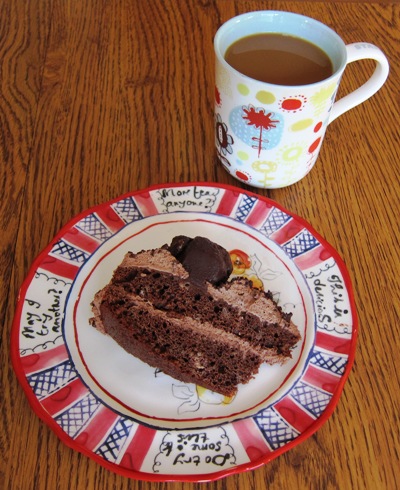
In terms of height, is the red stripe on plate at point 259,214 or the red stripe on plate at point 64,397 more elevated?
the red stripe on plate at point 259,214

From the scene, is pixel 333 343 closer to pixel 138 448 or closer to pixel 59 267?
pixel 138 448

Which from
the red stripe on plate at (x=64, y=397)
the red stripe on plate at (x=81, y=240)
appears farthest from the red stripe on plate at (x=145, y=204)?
the red stripe on plate at (x=64, y=397)

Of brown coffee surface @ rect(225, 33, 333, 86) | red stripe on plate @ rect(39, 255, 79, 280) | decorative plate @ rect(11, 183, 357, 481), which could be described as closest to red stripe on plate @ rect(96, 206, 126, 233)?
decorative plate @ rect(11, 183, 357, 481)

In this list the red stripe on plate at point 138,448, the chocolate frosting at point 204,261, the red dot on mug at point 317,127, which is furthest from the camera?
the red dot on mug at point 317,127

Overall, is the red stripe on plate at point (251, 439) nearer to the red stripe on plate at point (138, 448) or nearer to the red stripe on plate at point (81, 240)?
the red stripe on plate at point (138, 448)

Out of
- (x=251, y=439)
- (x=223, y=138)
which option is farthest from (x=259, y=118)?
(x=251, y=439)

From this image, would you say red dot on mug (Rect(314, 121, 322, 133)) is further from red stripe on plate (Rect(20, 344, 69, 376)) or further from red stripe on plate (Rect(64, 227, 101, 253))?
red stripe on plate (Rect(20, 344, 69, 376))
